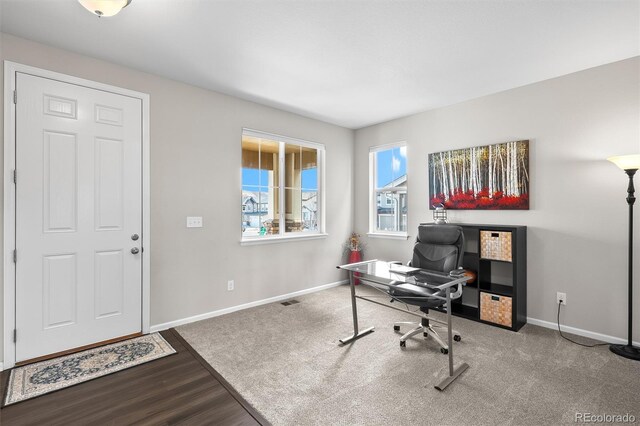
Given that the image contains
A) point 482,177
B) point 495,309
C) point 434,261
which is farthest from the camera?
point 482,177

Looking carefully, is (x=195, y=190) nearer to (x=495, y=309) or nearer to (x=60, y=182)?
(x=60, y=182)

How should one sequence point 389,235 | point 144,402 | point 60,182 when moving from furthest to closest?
point 389,235
point 60,182
point 144,402

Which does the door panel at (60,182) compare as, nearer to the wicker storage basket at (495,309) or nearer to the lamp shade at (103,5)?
the lamp shade at (103,5)

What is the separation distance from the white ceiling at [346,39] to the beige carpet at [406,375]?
264 centimetres

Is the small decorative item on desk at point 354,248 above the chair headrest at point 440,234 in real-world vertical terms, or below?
below

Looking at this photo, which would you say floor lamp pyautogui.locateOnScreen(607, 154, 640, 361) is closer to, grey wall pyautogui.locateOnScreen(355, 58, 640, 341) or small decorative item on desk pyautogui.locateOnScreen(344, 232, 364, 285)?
grey wall pyautogui.locateOnScreen(355, 58, 640, 341)

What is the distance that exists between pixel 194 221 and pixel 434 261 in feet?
8.64

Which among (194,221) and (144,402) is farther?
(194,221)

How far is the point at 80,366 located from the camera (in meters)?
2.45

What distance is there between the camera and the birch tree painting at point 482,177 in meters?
3.41

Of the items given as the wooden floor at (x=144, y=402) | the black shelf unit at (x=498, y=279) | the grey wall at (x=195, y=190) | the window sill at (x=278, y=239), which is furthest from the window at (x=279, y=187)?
the black shelf unit at (x=498, y=279)

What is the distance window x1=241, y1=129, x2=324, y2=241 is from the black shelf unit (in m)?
2.24

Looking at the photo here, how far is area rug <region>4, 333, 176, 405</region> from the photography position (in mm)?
2154

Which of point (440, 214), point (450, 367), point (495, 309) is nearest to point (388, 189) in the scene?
point (440, 214)
